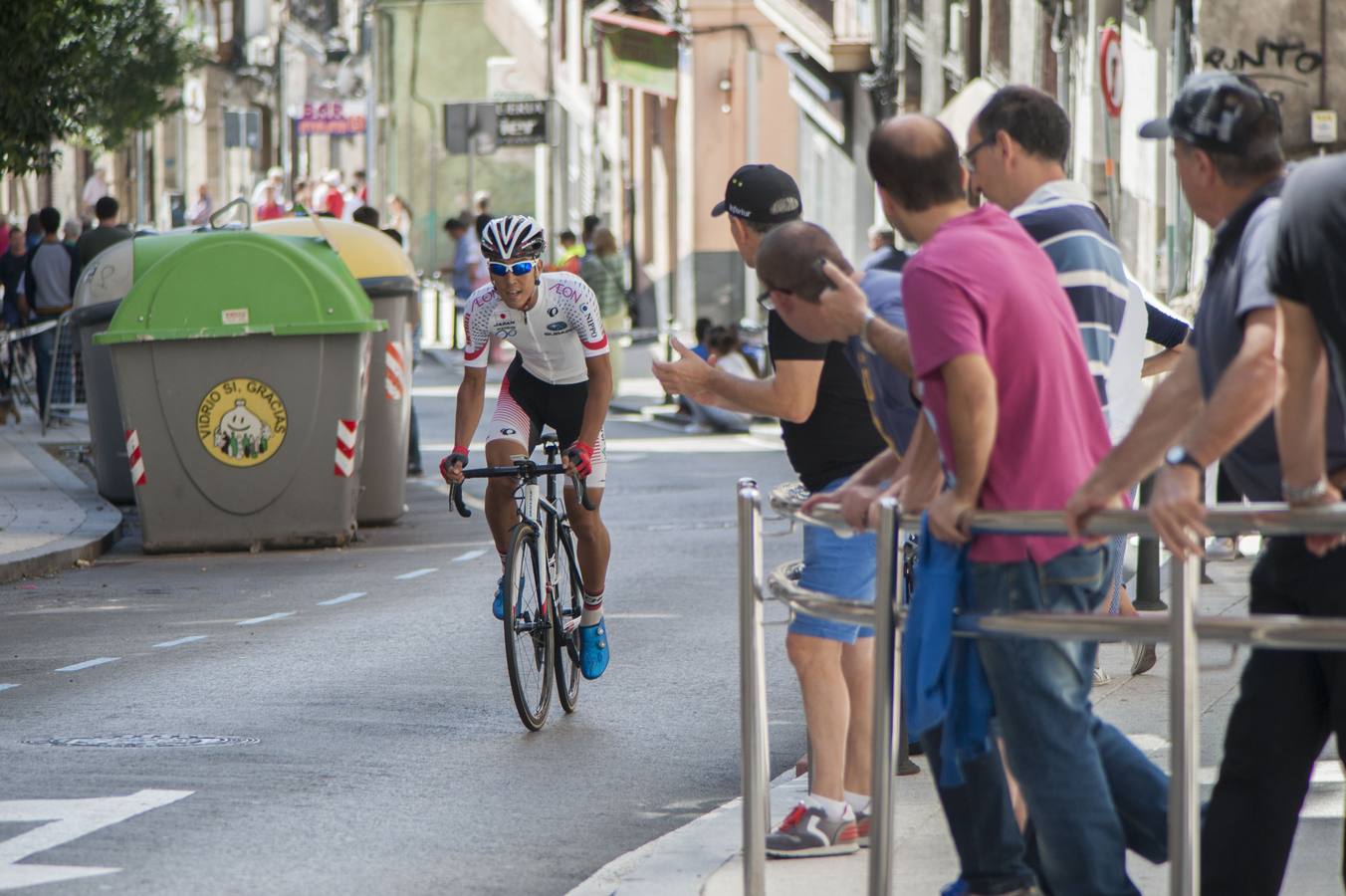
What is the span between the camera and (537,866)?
6766mm

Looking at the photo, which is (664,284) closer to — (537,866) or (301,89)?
(537,866)

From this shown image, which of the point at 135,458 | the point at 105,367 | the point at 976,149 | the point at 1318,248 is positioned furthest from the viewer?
the point at 105,367

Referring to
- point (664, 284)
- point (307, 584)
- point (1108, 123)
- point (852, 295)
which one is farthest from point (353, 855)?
point (664, 284)

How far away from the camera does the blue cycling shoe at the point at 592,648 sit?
9484 mm

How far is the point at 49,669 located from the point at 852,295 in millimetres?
6398

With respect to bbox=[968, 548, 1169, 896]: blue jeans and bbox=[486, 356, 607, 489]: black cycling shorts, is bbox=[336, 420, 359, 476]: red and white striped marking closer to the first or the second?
bbox=[486, 356, 607, 489]: black cycling shorts

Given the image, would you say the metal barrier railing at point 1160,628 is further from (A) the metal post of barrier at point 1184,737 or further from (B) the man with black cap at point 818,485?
(B) the man with black cap at point 818,485

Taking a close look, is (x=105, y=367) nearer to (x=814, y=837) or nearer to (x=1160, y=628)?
(x=814, y=837)

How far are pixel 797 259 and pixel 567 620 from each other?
4064 mm

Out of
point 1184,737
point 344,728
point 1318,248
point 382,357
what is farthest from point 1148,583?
point 382,357

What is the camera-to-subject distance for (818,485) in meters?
6.73

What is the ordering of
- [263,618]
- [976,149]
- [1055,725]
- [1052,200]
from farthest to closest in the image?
1. [263,618]
2. [1052,200]
3. [976,149]
4. [1055,725]

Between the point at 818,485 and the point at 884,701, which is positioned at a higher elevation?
the point at 818,485

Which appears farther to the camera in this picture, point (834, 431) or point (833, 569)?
point (834, 431)
